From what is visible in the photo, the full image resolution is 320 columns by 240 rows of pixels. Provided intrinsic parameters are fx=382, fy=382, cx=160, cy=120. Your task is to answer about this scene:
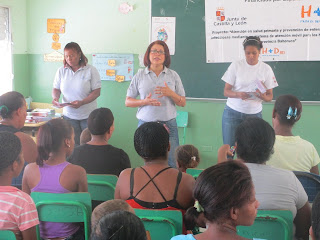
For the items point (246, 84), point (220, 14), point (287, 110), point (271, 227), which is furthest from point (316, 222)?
point (220, 14)

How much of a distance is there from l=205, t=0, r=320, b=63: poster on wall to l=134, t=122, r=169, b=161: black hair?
105 inches

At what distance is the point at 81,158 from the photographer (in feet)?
8.39

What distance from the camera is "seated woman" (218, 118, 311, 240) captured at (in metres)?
1.89

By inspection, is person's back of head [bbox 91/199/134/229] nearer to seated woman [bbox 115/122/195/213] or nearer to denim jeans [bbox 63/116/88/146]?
seated woman [bbox 115/122/195/213]

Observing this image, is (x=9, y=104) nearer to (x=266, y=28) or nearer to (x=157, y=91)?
(x=157, y=91)

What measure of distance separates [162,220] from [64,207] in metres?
0.59

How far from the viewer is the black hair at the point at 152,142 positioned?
2.12m

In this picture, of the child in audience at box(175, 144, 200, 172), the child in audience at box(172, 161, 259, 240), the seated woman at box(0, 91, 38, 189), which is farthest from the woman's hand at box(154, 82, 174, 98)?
the child in audience at box(172, 161, 259, 240)

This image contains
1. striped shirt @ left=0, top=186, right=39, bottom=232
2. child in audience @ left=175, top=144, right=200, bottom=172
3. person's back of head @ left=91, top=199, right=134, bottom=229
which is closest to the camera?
person's back of head @ left=91, top=199, right=134, bottom=229

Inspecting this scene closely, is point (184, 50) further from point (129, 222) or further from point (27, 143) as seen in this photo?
point (129, 222)

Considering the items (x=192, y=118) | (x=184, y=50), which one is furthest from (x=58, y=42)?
(x=192, y=118)

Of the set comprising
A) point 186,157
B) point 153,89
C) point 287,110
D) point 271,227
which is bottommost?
point 271,227

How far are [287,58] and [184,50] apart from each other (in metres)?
1.23

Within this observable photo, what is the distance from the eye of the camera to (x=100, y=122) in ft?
8.93
